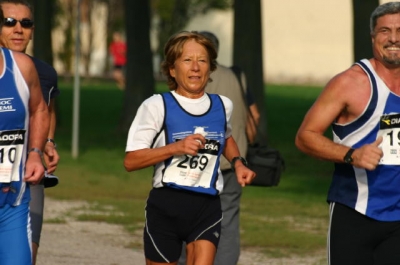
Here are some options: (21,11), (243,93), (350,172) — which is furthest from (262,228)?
(350,172)

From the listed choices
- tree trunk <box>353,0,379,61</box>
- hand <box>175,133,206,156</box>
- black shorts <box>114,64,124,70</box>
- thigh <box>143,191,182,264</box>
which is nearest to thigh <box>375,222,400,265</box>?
hand <box>175,133,206,156</box>

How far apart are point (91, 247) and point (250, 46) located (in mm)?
12455

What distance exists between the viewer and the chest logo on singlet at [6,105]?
6.50 metres

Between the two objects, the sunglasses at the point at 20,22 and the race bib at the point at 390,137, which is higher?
the sunglasses at the point at 20,22

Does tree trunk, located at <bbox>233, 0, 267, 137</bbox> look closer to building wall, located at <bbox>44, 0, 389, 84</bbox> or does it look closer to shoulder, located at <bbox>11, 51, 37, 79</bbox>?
shoulder, located at <bbox>11, 51, 37, 79</bbox>

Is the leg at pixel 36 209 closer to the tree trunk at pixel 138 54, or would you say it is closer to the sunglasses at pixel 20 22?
the sunglasses at pixel 20 22

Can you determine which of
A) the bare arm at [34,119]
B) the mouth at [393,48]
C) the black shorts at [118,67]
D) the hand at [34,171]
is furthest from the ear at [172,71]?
the black shorts at [118,67]

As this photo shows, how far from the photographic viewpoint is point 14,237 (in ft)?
21.5

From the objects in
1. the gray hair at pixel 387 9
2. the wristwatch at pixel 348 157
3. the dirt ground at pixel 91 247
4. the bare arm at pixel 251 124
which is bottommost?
the dirt ground at pixel 91 247

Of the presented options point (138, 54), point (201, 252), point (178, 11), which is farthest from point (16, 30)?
point (178, 11)

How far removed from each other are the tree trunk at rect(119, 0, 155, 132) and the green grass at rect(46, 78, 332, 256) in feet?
3.29

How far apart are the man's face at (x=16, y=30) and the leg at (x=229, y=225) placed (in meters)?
2.47

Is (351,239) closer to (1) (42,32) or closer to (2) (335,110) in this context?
(2) (335,110)

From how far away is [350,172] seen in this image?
22.0 feet
